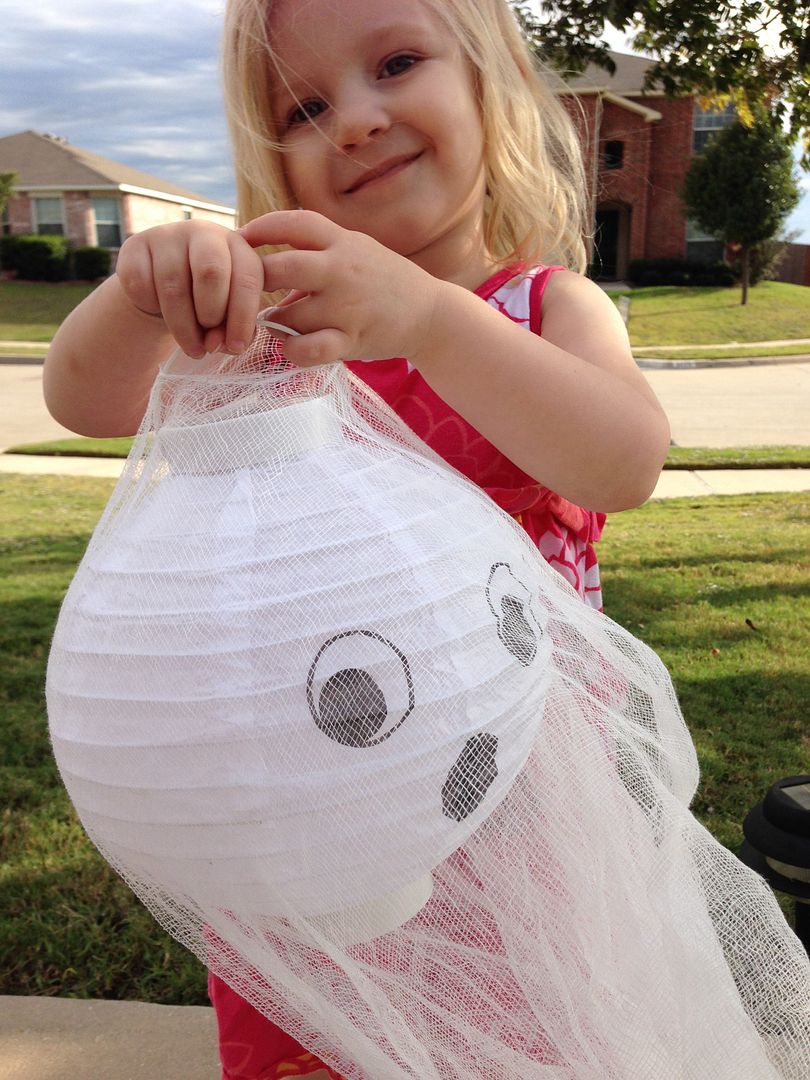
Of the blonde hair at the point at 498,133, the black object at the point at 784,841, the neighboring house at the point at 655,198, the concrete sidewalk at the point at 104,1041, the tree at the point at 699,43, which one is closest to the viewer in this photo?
the blonde hair at the point at 498,133

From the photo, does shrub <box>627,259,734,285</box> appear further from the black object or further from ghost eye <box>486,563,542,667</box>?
ghost eye <box>486,563,542,667</box>

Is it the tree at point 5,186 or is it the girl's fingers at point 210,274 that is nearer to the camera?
the girl's fingers at point 210,274

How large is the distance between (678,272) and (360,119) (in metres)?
31.1

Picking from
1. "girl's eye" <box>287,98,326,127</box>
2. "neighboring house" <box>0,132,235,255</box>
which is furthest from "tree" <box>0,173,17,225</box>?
"girl's eye" <box>287,98,326,127</box>

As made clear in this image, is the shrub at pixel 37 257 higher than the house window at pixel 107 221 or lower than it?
lower

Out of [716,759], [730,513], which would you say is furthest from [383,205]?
[730,513]

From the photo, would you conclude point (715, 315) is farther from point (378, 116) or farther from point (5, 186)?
point (378, 116)

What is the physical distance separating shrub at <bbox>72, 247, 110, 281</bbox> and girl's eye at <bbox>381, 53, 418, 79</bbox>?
35644 mm

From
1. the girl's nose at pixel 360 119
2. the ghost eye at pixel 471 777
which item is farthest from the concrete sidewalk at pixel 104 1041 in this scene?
the girl's nose at pixel 360 119

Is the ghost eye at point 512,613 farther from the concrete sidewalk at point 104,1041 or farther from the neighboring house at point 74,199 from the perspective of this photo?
the neighboring house at point 74,199

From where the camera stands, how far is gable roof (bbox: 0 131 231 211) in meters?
38.8

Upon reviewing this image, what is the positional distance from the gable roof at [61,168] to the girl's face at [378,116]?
38.2 m

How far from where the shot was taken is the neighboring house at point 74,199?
3878 centimetres

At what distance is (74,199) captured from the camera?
39031 millimetres
